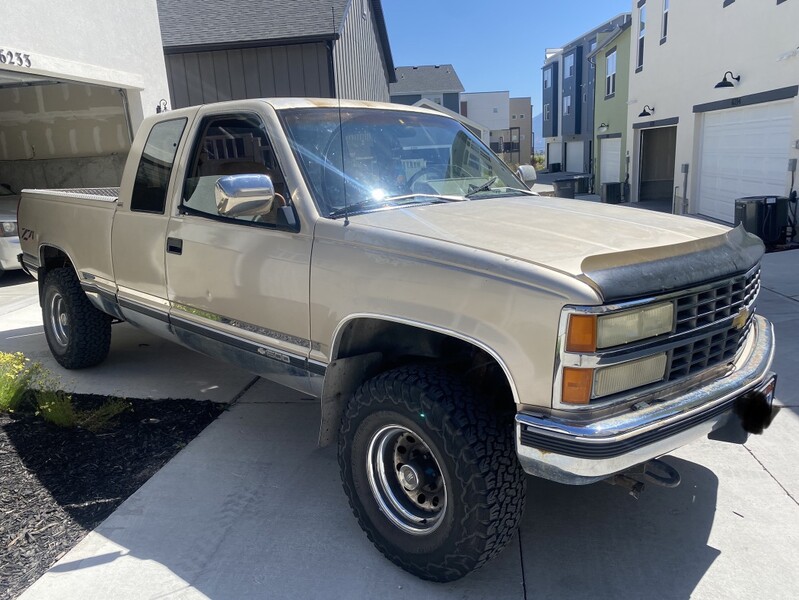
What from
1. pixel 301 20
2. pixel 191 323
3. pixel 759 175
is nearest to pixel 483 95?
pixel 301 20

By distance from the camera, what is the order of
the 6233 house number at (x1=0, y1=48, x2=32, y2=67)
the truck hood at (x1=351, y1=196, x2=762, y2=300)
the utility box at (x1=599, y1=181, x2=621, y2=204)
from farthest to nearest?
the utility box at (x1=599, y1=181, x2=621, y2=204) < the 6233 house number at (x1=0, y1=48, x2=32, y2=67) < the truck hood at (x1=351, y1=196, x2=762, y2=300)

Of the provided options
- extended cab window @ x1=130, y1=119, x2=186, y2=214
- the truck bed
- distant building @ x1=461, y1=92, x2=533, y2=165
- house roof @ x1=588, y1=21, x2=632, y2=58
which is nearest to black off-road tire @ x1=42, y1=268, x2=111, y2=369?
the truck bed

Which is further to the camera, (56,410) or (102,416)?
(102,416)

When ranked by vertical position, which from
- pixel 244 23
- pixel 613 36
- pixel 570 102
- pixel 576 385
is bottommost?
pixel 576 385

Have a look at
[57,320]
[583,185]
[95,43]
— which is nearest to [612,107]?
[583,185]

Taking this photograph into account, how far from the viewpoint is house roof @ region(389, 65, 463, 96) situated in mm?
41281

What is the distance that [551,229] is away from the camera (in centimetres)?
287

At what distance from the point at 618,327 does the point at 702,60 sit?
557 inches

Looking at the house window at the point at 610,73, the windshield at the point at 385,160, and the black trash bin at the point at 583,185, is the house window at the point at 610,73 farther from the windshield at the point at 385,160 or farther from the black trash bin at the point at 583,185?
the windshield at the point at 385,160

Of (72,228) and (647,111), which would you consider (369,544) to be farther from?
(647,111)

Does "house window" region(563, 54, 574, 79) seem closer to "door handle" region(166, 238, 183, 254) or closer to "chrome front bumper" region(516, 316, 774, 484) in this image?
"door handle" region(166, 238, 183, 254)

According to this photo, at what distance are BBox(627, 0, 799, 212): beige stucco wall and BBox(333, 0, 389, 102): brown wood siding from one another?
7826 millimetres

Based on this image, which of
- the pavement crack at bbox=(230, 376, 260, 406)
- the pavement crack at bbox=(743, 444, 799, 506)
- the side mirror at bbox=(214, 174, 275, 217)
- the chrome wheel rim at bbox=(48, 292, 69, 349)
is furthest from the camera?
the chrome wheel rim at bbox=(48, 292, 69, 349)

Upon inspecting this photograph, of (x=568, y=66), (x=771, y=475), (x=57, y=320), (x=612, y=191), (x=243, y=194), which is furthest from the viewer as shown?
(x=568, y=66)
